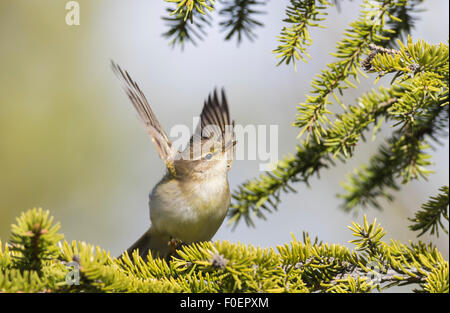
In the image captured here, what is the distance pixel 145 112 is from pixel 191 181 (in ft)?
1.56

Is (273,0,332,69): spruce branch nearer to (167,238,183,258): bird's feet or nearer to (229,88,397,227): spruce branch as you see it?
Result: (229,88,397,227): spruce branch

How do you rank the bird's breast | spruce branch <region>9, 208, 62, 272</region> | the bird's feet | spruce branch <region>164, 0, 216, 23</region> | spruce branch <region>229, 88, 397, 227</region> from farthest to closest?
the bird's feet → the bird's breast → spruce branch <region>229, 88, 397, 227</region> → spruce branch <region>164, 0, 216, 23</region> → spruce branch <region>9, 208, 62, 272</region>

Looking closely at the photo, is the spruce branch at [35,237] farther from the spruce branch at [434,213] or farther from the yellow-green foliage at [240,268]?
the spruce branch at [434,213]

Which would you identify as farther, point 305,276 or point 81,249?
point 305,276

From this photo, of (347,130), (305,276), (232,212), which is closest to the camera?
(305,276)

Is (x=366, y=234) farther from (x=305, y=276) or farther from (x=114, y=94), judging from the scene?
(x=114, y=94)

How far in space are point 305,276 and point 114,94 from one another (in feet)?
15.1

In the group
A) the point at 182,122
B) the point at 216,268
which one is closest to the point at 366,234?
→ the point at 216,268

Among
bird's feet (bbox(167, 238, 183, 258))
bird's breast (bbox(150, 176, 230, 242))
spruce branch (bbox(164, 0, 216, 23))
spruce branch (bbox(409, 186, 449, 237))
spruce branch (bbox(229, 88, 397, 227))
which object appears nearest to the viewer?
spruce branch (bbox(164, 0, 216, 23))

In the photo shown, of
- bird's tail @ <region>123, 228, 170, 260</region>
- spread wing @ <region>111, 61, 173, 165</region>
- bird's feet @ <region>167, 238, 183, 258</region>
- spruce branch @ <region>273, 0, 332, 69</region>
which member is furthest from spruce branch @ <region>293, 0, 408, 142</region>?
bird's tail @ <region>123, 228, 170, 260</region>

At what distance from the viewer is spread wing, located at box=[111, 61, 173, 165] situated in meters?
2.37

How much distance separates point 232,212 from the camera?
8.81ft

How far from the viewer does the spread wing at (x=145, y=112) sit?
237 cm

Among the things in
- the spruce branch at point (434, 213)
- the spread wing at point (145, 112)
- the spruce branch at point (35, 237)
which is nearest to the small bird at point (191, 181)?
the spread wing at point (145, 112)
